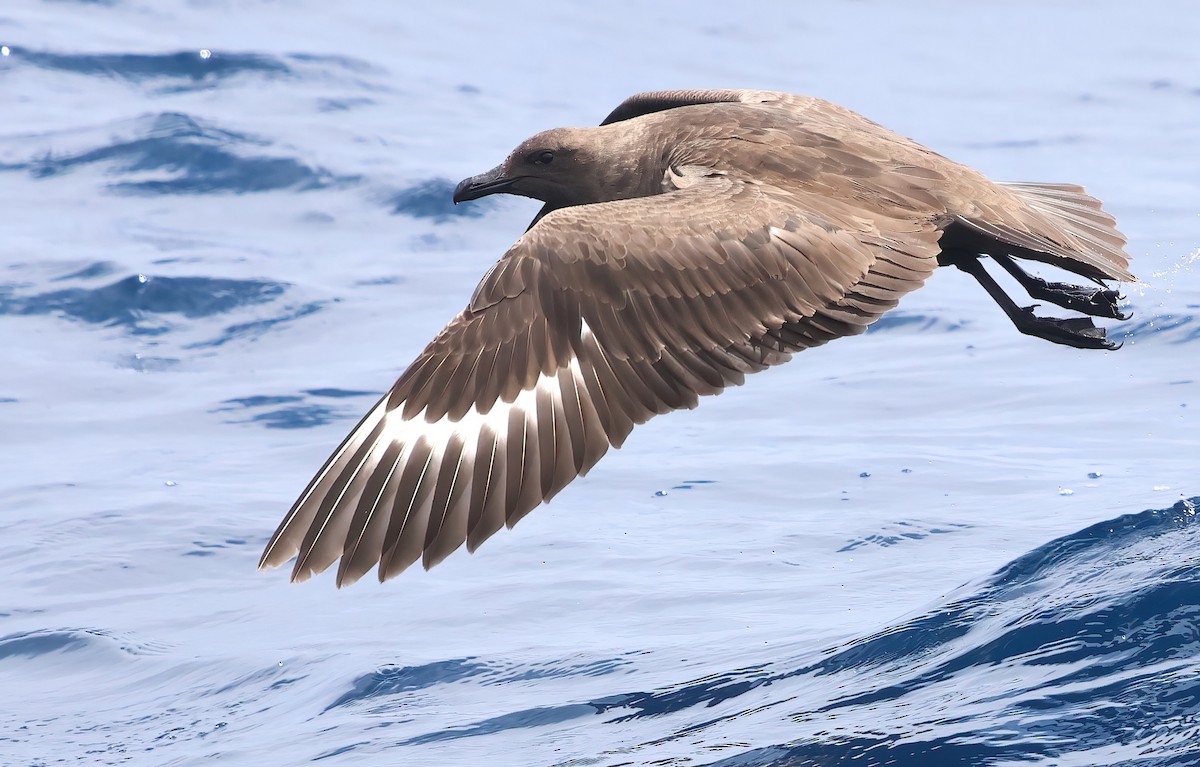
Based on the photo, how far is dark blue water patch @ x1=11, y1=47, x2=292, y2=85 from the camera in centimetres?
1424

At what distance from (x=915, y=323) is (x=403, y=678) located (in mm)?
5083

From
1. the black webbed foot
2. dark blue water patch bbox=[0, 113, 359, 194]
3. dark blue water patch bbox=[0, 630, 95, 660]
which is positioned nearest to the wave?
the black webbed foot

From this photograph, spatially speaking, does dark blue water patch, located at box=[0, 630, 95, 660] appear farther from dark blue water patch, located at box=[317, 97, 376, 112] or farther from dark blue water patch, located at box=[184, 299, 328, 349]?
dark blue water patch, located at box=[317, 97, 376, 112]

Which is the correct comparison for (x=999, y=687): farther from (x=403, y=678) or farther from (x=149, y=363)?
(x=149, y=363)

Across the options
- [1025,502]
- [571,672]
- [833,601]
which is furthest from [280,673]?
[1025,502]

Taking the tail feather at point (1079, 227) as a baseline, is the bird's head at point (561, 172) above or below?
above

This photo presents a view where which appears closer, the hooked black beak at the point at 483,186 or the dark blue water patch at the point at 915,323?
the hooked black beak at the point at 483,186

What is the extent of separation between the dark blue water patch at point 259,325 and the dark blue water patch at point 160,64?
466cm

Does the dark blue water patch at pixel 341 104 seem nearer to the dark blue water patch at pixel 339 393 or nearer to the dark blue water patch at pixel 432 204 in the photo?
the dark blue water patch at pixel 432 204

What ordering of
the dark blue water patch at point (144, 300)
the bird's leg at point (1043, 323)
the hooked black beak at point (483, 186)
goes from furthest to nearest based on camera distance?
the dark blue water patch at point (144, 300) < the hooked black beak at point (483, 186) < the bird's leg at point (1043, 323)

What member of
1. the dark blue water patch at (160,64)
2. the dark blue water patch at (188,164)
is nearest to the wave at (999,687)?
the dark blue water patch at (188,164)

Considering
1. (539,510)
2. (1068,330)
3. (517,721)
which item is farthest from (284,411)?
(1068,330)

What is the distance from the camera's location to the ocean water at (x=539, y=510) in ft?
Answer: 18.0

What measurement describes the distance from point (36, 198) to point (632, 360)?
Result: 336 inches
